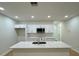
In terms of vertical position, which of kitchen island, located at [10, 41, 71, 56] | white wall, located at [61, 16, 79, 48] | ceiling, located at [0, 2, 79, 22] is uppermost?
ceiling, located at [0, 2, 79, 22]

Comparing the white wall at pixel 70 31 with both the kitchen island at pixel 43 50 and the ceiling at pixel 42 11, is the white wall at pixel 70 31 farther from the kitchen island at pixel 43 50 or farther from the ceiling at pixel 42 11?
the kitchen island at pixel 43 50

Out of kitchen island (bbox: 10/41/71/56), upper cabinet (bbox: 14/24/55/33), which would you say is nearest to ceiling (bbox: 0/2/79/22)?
upper cabinet (bbox: 14/24/55/33)

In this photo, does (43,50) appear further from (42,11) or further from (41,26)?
(42,11)

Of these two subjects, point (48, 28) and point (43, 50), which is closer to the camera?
point (43, 50)

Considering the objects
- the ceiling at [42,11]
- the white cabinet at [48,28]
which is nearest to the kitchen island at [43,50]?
the white cabinet at [48,28]

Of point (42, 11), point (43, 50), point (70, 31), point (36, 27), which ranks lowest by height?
point (43, 50)

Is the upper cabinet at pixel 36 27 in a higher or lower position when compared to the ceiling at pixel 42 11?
lower

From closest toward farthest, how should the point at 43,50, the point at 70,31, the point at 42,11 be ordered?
the point at 43,50 → the point at 70,31 → the point at 42,11

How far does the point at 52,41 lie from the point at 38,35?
42 centimetres

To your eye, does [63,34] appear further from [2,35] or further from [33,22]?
[2,35]

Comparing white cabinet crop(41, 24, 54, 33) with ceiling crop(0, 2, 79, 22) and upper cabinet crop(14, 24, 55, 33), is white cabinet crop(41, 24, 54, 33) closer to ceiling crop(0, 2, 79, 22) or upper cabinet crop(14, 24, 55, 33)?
upper cabinet crop(14, 24, 55, 33)

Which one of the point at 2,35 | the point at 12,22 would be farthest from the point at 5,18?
the point at 2,35

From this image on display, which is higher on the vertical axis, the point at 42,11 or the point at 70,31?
the point at 42,11

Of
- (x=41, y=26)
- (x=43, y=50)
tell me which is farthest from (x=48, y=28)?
(x=43, y=50)
